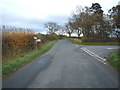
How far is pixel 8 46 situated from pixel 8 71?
680cm

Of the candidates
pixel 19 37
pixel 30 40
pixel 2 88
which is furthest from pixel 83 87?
pixel 30 40

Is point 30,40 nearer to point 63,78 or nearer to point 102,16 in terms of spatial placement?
point 63,78

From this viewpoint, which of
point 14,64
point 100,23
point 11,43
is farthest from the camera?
point 100,23

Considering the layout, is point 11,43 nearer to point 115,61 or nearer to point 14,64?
point 14,64

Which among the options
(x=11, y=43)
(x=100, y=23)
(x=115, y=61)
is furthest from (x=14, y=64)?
(x=100, y=23)

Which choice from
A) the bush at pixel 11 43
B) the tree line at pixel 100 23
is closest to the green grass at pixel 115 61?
the bush at pixel 11 43

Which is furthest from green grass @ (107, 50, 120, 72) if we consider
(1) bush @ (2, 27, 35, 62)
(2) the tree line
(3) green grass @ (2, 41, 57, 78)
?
(2) the tree line

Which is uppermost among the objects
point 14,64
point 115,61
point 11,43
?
point 11,43

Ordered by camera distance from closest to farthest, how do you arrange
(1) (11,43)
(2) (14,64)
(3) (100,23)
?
(2) (14,64) < (1) (11,43) < (3) (100,23)

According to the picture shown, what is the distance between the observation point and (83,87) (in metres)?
6.50

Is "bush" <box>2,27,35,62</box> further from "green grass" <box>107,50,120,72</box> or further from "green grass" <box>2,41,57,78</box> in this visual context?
"green grass" <box>107,50,120,72</box>

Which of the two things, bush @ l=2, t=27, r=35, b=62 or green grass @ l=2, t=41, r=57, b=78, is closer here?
green grass @ l=2, t=41, r=57, b=78

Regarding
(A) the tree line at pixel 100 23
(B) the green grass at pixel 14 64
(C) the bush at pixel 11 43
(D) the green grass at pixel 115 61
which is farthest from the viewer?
(A) the tree line at pixel 100 23

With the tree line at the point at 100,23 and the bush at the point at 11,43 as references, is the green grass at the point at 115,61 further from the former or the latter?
the tree line at the point at 100,23
